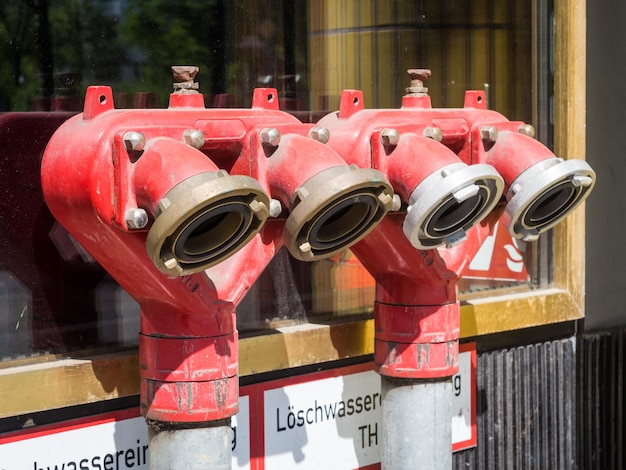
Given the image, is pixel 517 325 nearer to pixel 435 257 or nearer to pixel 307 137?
pixel 435 257

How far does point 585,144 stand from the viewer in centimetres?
387

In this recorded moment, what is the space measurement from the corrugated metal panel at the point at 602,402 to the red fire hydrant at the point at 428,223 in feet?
4.06

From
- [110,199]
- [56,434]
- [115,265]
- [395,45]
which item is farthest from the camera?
[395,45]

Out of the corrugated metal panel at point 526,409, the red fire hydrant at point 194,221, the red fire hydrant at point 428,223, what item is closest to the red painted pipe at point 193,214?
the red fire hydrant at point 194,221

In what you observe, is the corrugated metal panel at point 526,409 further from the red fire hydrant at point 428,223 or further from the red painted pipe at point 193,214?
the red painted pipe at point 193,214

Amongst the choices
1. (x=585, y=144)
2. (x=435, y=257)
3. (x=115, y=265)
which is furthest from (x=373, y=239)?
(x=585, y=144)

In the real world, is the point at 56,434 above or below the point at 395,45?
below

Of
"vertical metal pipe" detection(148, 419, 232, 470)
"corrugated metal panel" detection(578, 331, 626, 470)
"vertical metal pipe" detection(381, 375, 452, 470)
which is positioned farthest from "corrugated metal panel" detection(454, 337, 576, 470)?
"vertical metal pipe" detection(148, 419, 232, 470)

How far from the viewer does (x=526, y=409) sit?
12.3 feet

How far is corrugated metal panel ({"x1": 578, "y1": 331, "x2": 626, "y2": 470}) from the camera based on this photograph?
156 inches

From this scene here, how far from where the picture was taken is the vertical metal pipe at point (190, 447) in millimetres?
2348

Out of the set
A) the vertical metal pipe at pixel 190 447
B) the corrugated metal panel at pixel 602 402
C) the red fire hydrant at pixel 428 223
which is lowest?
the corrugated metal panel at pixel 602 402

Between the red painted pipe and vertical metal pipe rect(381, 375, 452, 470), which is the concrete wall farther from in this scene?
the red painted pipe

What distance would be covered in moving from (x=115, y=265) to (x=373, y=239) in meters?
0.69
